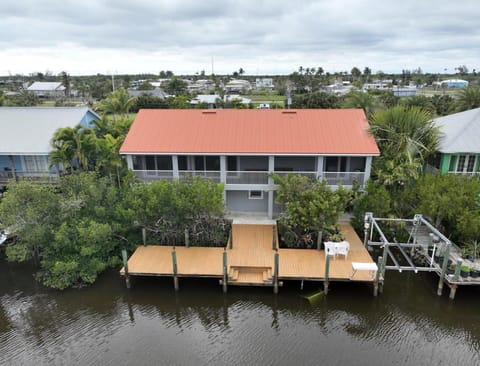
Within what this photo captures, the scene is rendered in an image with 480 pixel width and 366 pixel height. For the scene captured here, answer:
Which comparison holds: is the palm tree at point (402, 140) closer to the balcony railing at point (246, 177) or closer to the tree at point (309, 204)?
the tree at point (309, 204)

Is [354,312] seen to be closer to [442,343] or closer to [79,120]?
[442,343]

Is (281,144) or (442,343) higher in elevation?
(281,144)

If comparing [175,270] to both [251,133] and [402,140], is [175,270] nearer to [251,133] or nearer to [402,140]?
[251,133]

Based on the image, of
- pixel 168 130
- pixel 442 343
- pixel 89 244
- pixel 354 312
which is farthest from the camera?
pixel 168 130

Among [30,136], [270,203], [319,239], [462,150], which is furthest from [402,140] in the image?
[30,136]

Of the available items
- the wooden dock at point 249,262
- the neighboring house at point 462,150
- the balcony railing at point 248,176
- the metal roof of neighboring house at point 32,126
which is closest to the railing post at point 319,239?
the wooden dock at point 249,262

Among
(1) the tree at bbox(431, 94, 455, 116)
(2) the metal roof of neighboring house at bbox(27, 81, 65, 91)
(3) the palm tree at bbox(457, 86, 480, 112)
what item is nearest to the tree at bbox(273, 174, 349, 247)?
(3) the palm tree at bbox(457, 86, 480, 112)

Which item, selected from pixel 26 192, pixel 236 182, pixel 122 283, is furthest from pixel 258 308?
pixel 26 192
